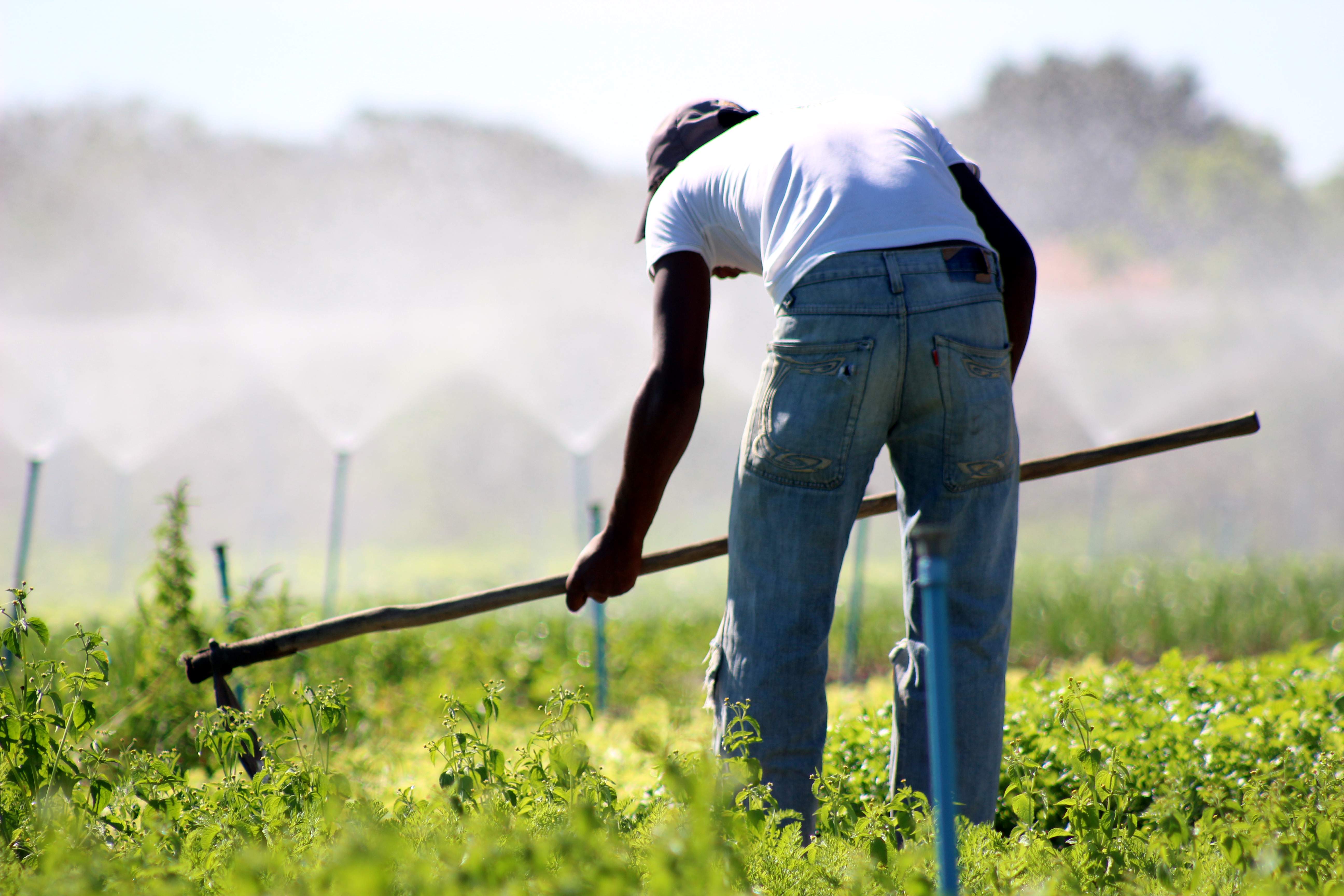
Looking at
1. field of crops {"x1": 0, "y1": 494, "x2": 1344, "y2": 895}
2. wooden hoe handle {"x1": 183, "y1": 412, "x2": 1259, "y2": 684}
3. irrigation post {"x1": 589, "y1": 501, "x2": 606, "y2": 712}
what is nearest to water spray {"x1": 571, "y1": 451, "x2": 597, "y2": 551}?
irrigation post {"x1": 589, "y1": 501, "x2": 606, "y2": 712}

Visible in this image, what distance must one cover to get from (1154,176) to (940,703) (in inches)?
913

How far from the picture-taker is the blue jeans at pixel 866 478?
5.95ft

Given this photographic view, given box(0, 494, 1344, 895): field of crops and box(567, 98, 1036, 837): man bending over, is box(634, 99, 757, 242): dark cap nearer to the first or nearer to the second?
box(567, 98, 1036, 837): man bending over

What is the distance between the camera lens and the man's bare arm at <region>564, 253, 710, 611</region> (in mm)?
1969

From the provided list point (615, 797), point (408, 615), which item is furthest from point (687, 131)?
point (615, 797)

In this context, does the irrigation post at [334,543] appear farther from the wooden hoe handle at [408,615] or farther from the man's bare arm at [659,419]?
the man's bare arm at [659,419]

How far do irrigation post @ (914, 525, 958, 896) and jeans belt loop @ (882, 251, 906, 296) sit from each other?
680mm

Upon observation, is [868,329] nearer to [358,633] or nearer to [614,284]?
[358,633]

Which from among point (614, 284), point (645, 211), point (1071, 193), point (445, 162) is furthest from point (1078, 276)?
point (645, 211)

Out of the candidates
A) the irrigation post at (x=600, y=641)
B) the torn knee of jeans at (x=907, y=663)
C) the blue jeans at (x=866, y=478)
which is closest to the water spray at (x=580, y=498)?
the irrigation post at (x=600, y=641)

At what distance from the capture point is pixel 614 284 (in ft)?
44.3

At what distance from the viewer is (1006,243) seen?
82.7 inches

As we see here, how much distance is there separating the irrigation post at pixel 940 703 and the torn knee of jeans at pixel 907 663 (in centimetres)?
73

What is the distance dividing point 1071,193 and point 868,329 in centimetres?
1605
